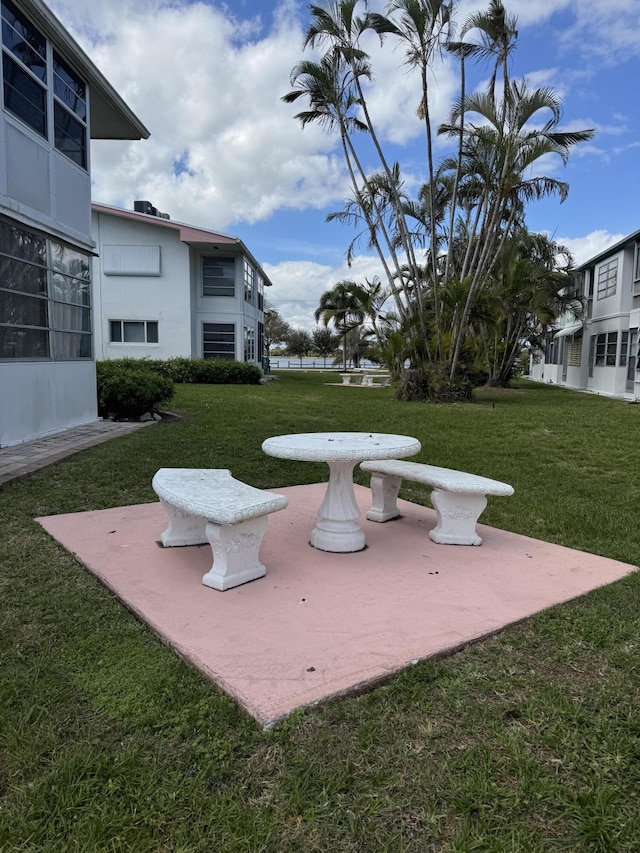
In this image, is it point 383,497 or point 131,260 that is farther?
point 131,260

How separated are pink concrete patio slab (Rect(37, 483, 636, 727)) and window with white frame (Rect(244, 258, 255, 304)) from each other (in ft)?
67.4

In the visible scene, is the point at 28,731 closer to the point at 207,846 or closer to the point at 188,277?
the point at 207,846

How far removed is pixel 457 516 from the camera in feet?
13.5

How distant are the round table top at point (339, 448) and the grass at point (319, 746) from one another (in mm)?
1319

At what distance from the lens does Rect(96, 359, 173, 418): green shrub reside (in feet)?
32.4

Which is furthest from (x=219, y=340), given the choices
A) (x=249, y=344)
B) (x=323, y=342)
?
(x=323, y=342)

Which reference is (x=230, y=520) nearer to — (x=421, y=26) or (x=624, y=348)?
(x=421, y=26)

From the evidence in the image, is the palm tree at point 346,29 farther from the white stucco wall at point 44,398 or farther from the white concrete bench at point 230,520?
the white concrete bench at point 230,520

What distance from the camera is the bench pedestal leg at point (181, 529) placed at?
393 cm

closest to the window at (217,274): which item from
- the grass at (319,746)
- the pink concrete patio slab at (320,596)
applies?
the pink concrete patio slab at (320,596)

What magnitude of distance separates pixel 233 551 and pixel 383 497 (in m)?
1.84

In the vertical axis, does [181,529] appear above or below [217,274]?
below

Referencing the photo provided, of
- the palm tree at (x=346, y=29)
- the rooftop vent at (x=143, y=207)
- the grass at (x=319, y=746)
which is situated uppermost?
the palm tree at (x=346, y=29)

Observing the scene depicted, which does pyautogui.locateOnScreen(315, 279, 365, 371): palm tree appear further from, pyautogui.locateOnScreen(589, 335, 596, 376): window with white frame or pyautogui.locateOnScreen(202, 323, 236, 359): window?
pyautogui.locateOnScreen(589, 335, 596, 376): window with white frame
